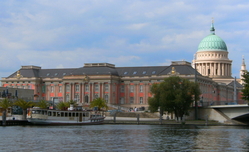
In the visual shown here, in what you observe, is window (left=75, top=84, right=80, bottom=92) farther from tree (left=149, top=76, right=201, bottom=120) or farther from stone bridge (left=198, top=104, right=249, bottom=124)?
stone bridge (left=198, top=104, right=249, bottom=124)

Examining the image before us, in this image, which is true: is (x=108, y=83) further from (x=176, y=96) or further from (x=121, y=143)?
(x=121, y=143)

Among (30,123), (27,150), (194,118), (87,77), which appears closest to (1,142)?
(27,150)

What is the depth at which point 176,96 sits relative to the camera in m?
117

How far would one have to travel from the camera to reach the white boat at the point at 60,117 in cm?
10706

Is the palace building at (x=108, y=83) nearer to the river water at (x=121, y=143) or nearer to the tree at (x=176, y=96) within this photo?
the tree at (x=176, y=96)

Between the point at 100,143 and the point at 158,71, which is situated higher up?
the point at 158,71

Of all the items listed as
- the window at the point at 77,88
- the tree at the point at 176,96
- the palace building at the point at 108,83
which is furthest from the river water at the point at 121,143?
the window at the point at 77,88

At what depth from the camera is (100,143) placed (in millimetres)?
65875

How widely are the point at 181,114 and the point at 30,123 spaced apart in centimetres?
3339

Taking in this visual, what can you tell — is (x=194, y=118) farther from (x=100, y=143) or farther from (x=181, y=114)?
(x=100, y=143)

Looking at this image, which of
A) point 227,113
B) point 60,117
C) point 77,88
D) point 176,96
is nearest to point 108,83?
point 77,88

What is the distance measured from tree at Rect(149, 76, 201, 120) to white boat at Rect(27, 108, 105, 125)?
536 inches

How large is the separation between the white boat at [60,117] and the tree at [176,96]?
13.6 meters

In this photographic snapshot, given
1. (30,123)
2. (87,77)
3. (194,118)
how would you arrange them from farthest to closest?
(87,77)
(194,118)
(30,123)
